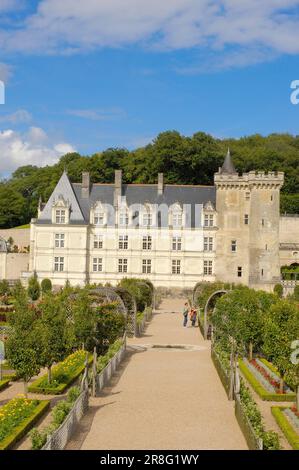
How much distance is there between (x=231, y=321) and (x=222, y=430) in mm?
12239

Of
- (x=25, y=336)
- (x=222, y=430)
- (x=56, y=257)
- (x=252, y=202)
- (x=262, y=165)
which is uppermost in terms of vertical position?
(x=262, y=165)

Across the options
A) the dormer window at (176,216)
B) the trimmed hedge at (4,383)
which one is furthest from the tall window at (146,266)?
the trimmed hedge at (4,383)

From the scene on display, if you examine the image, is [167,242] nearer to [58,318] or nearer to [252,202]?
[252,202]

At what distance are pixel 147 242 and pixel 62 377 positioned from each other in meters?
37.3

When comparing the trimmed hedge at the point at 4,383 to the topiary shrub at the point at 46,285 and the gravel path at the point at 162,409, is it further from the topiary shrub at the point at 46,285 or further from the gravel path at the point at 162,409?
the topiary shrub at the point at 46,285

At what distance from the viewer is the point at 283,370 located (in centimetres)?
2061

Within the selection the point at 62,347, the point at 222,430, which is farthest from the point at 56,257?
the point at 222,430

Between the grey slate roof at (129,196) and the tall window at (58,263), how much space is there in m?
3.57

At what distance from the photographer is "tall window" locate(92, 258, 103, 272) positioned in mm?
59469

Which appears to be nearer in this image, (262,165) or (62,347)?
(62,347)

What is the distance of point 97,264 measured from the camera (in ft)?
195

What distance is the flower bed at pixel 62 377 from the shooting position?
20.8 m

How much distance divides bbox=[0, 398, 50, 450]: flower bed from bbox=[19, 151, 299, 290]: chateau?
132 feet

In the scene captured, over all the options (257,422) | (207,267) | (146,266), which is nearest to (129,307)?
(146,266)
